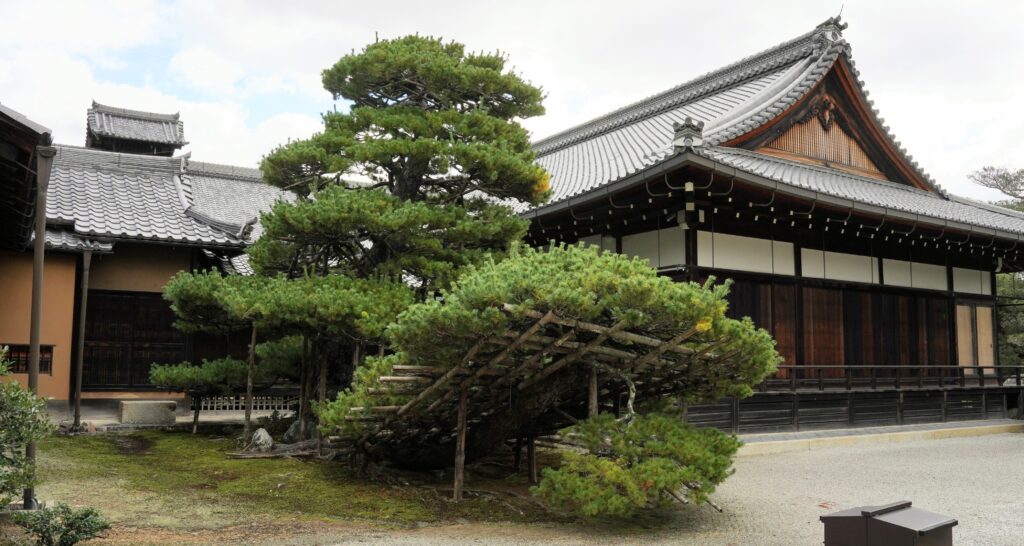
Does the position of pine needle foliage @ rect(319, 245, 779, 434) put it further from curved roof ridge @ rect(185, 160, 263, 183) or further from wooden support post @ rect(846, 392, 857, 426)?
curved roof ridge @ rect(185, 160, 263, 183)

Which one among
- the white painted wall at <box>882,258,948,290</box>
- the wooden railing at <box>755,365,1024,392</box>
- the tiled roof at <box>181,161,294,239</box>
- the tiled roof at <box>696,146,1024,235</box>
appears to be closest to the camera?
the wooden railing at <box>755,365,1024,392</box>

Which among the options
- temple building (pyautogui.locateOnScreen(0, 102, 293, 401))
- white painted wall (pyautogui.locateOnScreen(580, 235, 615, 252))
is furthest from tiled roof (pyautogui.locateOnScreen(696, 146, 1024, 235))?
temple building (pyautogui.locateOnScreen(0, 102, 293, 401))

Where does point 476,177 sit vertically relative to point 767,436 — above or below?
above

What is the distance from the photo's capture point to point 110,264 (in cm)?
1574

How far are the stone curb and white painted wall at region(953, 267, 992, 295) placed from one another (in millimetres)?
3196

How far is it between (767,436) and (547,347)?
789cm

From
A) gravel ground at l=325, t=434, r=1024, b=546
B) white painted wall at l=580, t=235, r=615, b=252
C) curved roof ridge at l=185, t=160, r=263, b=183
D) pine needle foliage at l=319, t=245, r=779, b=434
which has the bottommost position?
gravel ground at l=325, t=434, r=1024, b=546

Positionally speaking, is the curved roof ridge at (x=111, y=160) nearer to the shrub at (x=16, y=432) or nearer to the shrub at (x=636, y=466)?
the shrub at (x=16, y=432)

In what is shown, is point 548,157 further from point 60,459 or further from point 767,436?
point 60,459

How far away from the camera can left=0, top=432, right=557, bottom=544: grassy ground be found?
745cm

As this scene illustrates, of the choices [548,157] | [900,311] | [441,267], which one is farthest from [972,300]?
[441,267]

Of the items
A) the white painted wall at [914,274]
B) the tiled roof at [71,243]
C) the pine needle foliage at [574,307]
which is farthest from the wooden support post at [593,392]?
the white painted wall at [914,274]

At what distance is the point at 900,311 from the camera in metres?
17.4

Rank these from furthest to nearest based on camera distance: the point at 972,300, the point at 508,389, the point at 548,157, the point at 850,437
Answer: the point at 548,157 < the point at 972,300 < the point at 850,437 < the point at 508,389
